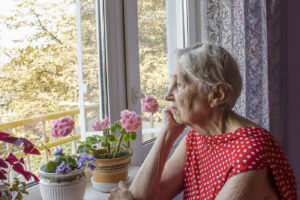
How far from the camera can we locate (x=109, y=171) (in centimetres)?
136

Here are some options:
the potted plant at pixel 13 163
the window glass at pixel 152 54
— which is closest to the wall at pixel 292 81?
the window glass at pixel 152 54

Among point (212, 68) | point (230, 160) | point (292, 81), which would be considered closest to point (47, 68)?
point (212, 68)

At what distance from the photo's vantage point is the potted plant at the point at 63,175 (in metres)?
1.10

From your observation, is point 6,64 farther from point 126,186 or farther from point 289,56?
point 289,56

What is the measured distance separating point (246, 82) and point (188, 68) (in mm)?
1164

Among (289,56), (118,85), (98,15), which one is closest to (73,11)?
(98,15)

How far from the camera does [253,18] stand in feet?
→ 7.26

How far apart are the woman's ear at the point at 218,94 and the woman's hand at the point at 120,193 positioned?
499 mm

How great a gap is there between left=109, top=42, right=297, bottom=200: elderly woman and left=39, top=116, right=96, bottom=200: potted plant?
0.68ft

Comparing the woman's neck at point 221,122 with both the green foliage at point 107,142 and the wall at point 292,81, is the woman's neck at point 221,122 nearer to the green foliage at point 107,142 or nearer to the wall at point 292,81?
the green foliage at point 107,142

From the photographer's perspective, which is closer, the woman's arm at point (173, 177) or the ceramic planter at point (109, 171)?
the ceramic planter at point (109, 171)

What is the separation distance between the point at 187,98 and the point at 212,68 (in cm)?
16

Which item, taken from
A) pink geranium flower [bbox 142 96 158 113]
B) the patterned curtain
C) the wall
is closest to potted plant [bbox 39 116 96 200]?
pink geranium flower [bbox 142 96 158 113]

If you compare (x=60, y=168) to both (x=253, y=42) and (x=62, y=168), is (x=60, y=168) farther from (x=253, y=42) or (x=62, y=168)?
(x=253, y=42)
